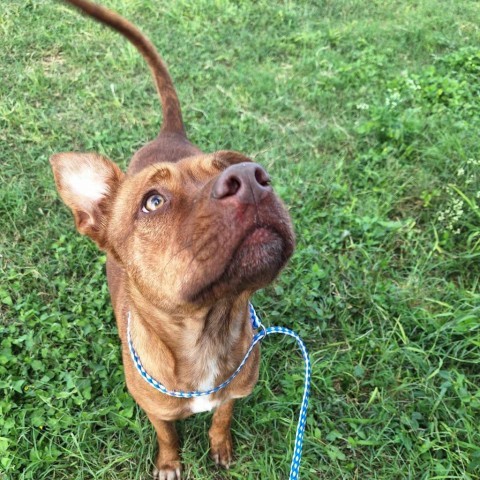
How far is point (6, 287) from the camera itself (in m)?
3.75

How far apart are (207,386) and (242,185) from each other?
4.14 ft

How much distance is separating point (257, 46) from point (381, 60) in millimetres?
1599

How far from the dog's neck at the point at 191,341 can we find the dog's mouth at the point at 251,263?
1.17 feet

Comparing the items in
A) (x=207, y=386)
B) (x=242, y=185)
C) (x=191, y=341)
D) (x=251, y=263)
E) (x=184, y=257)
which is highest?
(x=242, y=185)

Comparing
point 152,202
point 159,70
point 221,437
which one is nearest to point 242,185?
point 152,202

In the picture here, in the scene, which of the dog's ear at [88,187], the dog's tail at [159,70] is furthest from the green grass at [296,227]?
A: the dog's ear at [88,187]

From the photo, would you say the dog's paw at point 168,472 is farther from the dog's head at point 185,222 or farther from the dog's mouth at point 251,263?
the dog's mouth at point 251,263

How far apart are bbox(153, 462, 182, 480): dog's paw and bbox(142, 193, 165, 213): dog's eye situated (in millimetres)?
1715

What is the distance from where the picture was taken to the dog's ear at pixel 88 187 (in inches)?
100

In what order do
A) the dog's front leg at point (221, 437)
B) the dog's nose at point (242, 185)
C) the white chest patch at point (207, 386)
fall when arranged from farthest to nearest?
the dog's front leg at point (221, 437)
the white chest patch at point (207, 386)
the dog's nose at point (242, 185)

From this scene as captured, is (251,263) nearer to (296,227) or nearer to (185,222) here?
(185,222)

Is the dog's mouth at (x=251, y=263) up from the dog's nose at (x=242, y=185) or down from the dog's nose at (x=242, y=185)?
down

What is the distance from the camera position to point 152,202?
225 centimetres

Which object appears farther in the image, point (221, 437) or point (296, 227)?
point (296, 227)
